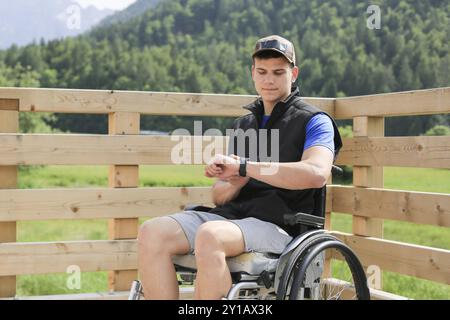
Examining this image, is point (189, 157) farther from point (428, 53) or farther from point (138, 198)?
point (428, 53)

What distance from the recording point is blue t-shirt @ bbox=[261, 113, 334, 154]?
231 centimetres

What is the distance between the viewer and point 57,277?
6.40 metres

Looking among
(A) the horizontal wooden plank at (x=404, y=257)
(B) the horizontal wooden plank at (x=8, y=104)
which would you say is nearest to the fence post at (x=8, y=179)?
(B) the horizontal wooden plank at (x=8, y=104)

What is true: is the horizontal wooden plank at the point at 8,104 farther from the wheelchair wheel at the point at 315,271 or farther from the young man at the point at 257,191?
the wheelchair wheel at the point at 315,271

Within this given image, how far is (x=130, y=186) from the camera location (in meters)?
3.37

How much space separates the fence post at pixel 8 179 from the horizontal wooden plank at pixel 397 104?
1.66 metres

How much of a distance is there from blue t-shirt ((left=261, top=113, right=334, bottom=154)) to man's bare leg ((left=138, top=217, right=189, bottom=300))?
517 millimetres

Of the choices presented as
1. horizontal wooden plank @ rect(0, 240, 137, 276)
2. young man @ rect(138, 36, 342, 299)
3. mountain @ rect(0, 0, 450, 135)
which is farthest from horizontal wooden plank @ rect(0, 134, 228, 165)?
mountain @ rect(0, 0, 450, 135)

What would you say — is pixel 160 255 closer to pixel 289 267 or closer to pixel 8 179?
pixel 289 267

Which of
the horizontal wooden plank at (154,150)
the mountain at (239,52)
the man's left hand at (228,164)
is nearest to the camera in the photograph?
the man's left hand at (228,164)

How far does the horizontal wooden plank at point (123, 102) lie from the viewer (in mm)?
3174

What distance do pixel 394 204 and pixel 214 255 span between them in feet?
4.74

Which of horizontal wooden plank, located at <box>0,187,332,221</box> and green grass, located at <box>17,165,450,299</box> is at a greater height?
horizontal wooden plank, located at <box>0,187,332,221</box>

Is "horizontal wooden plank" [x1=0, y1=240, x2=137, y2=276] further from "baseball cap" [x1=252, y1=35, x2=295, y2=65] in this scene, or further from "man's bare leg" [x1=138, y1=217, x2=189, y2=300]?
"baseball cap" [x1=252, y1=35, x2=295, y2=65]
